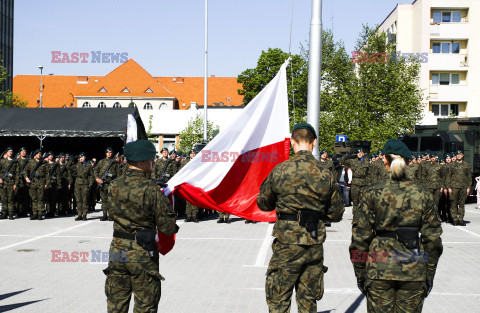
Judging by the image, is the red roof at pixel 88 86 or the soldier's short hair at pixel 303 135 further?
the red roof at pixel 88 86

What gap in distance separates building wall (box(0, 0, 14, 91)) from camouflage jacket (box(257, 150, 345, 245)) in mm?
74717

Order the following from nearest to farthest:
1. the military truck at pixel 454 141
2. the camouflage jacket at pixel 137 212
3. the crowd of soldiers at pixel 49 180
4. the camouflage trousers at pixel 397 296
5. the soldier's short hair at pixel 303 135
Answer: the camouflage trousers at pixel 397 296 → the camouflage jacket at pixel 137 212 → the soldier's short hair at pixel 303 135 → the crowd of soldiers at pixel 49 180 → the military truck at pixel 454 141

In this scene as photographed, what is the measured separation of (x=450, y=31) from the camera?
57.7 m

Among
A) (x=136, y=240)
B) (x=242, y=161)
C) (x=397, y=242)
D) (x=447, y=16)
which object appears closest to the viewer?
(x=397, y=242)

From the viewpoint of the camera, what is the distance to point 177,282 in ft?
27.4

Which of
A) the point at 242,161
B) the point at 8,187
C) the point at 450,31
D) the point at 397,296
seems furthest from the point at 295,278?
the point at 450,31

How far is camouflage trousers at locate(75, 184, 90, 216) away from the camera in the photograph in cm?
1748

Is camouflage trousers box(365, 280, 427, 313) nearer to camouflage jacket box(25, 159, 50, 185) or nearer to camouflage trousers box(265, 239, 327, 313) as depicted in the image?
camouflage trousers box(265, 239, 327, 313)

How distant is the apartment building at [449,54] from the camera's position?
57562mm

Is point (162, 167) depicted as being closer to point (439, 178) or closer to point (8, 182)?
point (8, 182)

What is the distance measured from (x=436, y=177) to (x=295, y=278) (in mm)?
13416

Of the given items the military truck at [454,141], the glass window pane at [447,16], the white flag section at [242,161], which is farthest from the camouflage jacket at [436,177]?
the glass window pane at [447,16]

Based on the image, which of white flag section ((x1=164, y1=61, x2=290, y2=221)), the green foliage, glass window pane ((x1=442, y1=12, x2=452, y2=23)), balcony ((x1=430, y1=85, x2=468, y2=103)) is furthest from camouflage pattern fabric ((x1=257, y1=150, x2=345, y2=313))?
glass window pane ((x1=442, y1=12, x2=452, y2=23))

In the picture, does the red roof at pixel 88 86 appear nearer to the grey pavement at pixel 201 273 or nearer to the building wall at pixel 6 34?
the building wall at pixel 6 34
